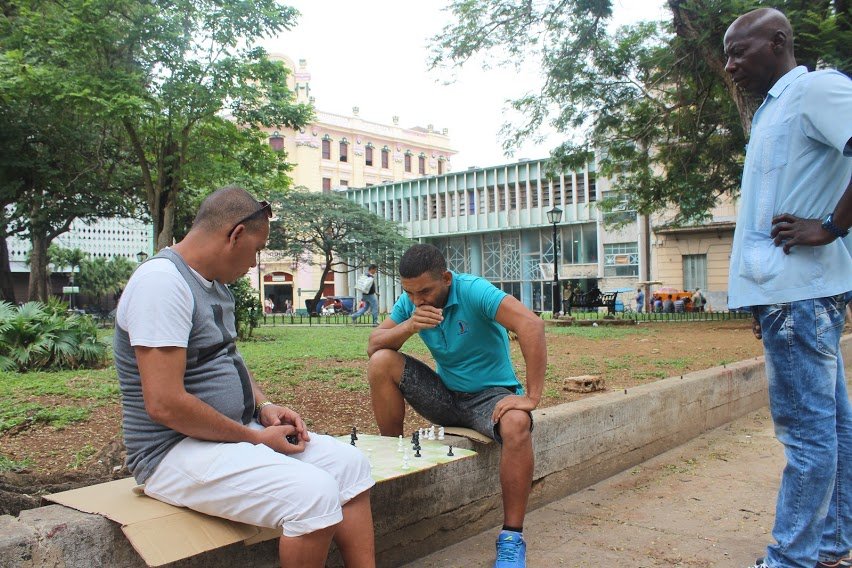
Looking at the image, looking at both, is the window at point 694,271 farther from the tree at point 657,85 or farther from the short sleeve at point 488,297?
the short sleeve at point 488,297

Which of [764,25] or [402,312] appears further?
[402,312]

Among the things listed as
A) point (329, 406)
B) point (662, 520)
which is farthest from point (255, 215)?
point (329, 406)

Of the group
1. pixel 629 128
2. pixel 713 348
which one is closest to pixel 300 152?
pixel 629 128

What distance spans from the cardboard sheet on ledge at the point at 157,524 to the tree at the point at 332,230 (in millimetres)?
32404

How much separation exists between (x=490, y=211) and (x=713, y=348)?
35.1 meters

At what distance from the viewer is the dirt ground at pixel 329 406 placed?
3.63m

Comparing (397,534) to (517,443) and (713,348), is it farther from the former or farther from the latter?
(713,348)

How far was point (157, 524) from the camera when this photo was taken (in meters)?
2.14

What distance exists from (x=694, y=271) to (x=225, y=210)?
36321mm

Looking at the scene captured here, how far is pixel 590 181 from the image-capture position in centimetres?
4019

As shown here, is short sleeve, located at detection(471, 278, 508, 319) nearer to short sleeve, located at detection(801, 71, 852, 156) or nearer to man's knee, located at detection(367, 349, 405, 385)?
man's knee, located at detection(367, 349, 405, 385)

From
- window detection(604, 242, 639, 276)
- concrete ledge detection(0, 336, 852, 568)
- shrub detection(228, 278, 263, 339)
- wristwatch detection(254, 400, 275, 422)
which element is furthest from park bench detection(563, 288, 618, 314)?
wristwatch detection(254, 400, 275, 422)

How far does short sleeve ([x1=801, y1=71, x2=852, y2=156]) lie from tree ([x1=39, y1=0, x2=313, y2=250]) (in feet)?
36.9

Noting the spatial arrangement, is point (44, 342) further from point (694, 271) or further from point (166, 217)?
point (694, 271)
